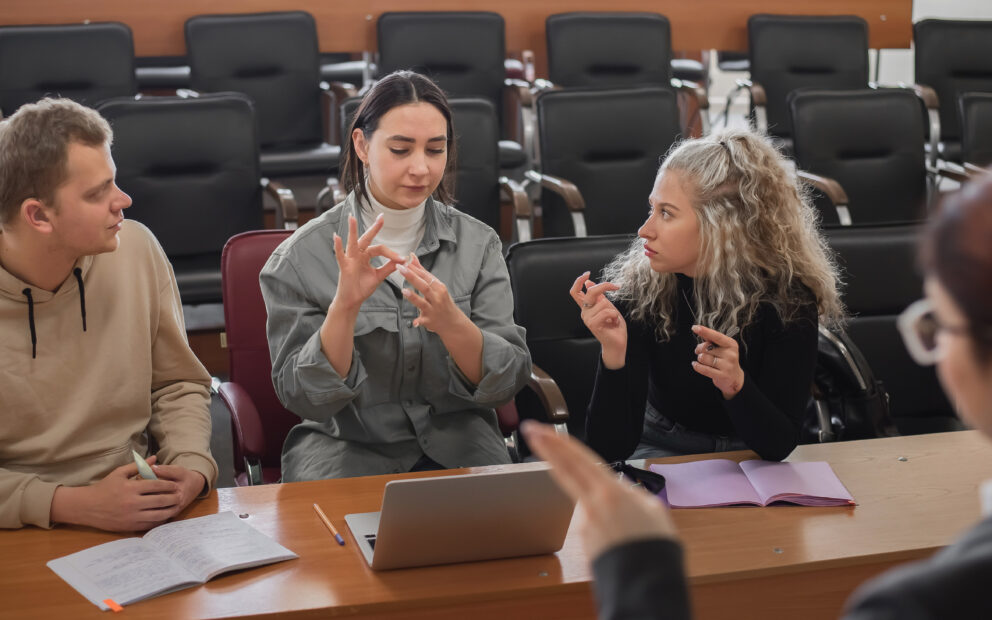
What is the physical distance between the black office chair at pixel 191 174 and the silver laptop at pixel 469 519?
2.01m

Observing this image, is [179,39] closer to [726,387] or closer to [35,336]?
[35,336]

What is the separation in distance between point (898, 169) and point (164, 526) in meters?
3.26

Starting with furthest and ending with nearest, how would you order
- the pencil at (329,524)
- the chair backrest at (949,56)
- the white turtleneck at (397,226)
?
1. the chair backrest at (949,56)
2. the white turtleneck at (397,226)
3. the pencil at (329,524)

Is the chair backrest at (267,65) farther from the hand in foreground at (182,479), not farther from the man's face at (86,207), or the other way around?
the hand in foreground at (182,479)

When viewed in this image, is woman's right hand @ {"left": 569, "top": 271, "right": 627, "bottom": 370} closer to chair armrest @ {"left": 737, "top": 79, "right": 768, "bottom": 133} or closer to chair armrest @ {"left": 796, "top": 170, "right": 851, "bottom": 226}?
chair armrest @ {"left": 796, "top": 170, "right": 851, "bottom": 226}

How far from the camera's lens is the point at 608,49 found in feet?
15.0

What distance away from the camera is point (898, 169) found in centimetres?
400

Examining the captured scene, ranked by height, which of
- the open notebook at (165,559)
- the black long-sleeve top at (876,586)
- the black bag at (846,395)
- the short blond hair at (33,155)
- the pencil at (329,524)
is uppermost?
the short blond hair at (33,155)

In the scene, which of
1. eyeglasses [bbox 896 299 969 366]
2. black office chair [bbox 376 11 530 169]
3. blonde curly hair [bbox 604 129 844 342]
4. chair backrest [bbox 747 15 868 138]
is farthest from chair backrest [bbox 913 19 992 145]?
eyeglasses [bbox 896 299 969 366]

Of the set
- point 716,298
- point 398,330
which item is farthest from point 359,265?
point 716,298

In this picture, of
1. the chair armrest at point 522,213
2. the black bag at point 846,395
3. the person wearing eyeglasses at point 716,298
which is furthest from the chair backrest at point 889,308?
the chair armrest at point 522,213

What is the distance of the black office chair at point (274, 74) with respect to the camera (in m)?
4.16

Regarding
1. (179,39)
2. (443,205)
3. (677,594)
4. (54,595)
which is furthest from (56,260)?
(179,39)

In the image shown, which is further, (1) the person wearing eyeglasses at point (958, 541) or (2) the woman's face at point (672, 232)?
(2) the woman's face at point (672, 232)
